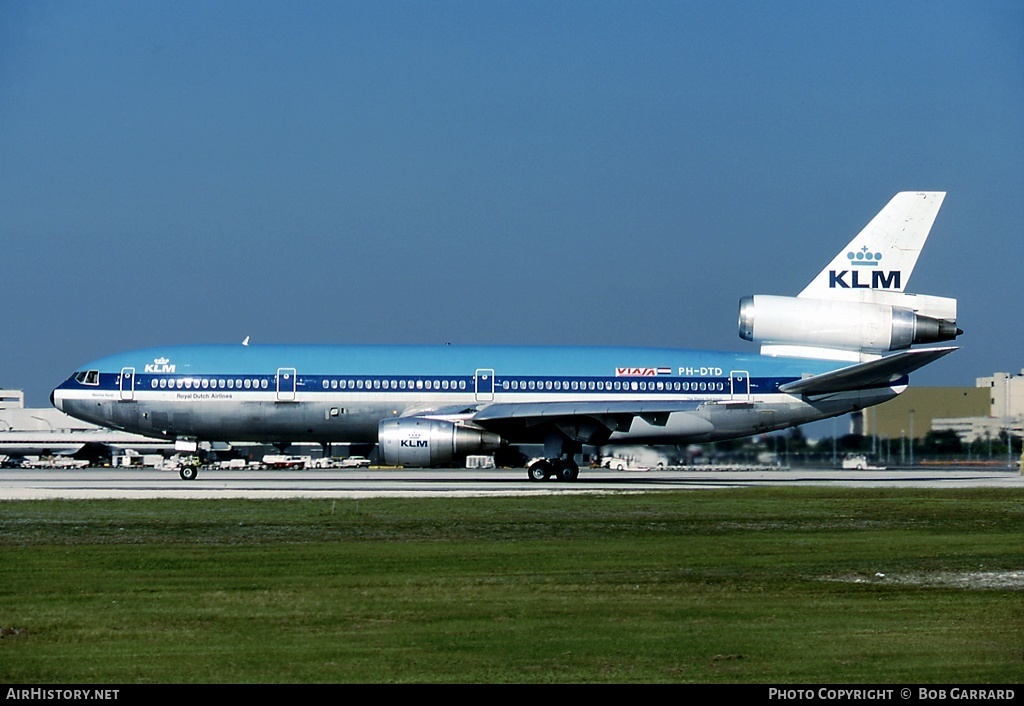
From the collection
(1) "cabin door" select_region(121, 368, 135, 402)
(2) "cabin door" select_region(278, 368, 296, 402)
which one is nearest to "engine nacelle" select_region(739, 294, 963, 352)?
(2) "cabin door" select_region(278, 368, 296, 402)

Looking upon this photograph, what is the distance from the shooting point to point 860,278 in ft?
145

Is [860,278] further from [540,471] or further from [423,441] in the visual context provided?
[423,441]

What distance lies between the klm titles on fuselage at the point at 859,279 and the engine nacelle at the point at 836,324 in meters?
0.63

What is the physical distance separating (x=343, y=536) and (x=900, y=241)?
2771 cm

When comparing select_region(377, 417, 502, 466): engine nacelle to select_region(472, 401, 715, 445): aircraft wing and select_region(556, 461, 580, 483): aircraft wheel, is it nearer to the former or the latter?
select_region(472, 401, 715, 445): aircraft wing

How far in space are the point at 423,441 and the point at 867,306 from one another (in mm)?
15485

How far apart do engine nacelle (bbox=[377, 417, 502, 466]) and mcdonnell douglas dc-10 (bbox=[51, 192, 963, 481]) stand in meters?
1.52

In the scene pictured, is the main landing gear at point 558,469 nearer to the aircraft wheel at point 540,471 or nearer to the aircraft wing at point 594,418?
the aircraft wheel at point 540,471

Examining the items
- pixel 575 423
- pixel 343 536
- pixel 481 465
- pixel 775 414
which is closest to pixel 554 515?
pixel 343 536

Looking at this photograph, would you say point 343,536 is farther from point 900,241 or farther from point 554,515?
point 900,241

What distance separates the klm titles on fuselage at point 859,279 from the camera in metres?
44.1

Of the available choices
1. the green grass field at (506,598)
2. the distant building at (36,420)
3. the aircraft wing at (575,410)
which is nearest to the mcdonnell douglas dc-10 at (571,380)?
the aircraft wing at (575,410)

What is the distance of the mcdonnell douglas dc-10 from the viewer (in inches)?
1682

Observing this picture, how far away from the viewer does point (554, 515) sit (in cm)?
2786
